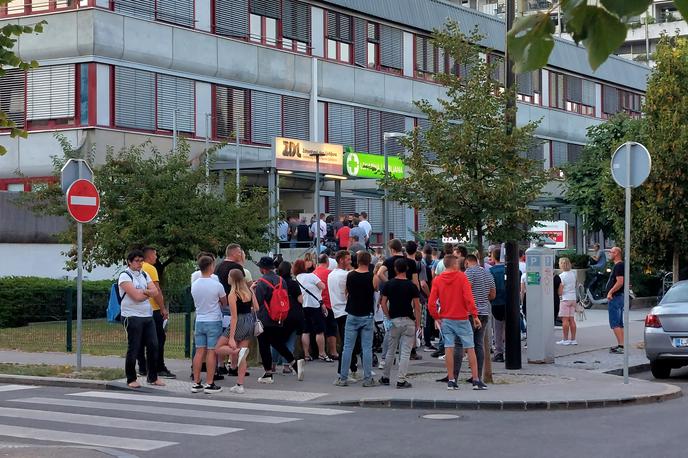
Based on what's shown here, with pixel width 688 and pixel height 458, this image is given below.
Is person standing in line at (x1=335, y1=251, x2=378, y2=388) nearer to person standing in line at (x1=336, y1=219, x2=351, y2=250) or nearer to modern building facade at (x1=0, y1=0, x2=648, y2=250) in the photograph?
person standing in line at (x1=336, y1=219, x2=351, y2=250)

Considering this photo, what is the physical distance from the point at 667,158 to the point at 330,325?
7291 millimetres

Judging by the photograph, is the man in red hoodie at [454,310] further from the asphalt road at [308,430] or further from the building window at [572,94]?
the building window at [572,94]

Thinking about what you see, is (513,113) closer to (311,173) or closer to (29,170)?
(311,173)

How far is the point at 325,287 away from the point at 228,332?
2998mm

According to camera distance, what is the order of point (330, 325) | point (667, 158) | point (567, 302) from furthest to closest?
point (567, 302) < point (667, 158) < point (330, 325)

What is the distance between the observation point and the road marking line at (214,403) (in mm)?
12963

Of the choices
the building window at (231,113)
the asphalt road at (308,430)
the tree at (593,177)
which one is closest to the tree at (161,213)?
the asphalt road at (308,430)

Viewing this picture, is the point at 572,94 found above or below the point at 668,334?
above

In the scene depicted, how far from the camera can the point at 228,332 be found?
1566cm

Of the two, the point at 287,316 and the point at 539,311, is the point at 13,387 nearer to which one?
the point at 287,316

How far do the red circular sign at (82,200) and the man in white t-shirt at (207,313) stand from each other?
3.10 metres

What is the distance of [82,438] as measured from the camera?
36.3ft

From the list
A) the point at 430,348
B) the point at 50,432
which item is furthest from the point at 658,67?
the point at 50,432

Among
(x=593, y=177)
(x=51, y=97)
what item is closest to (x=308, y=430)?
(x=51, y=97)
